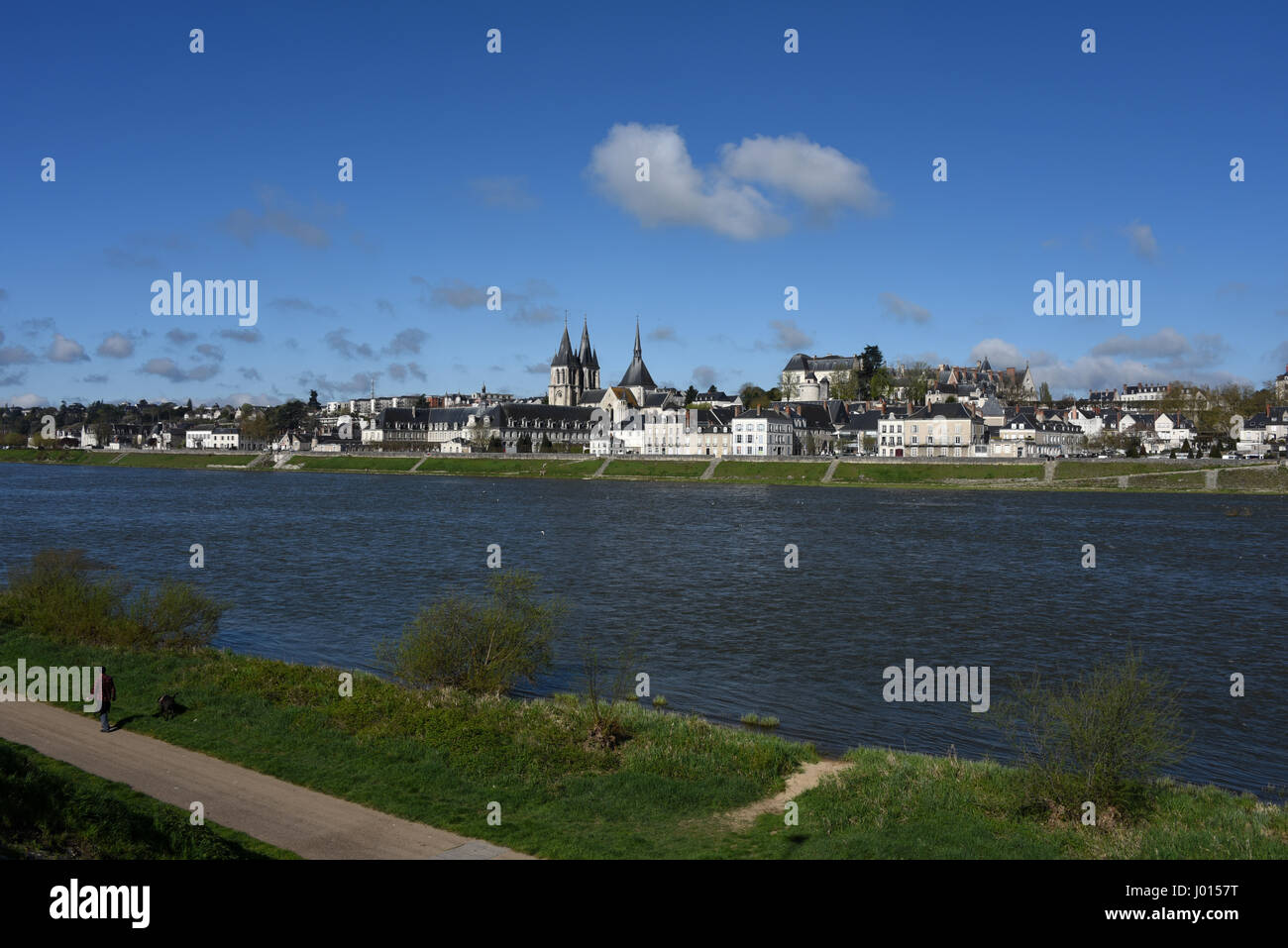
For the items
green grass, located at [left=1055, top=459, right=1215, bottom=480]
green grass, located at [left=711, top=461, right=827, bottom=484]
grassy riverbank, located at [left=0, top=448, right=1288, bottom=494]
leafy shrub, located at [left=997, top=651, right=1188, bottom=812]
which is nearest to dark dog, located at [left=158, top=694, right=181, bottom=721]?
leafy shrub, located at [left=997, top=651, right=1188, bottom=812]

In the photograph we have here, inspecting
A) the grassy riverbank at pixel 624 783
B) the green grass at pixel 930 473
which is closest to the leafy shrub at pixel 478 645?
the grassy riverbank at pixel 624 783

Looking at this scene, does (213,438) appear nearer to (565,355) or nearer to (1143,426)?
(565,355)

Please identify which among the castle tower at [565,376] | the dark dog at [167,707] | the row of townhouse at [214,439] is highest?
the castle tower at [565,376]

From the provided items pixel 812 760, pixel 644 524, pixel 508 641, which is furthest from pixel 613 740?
pixel 644 524

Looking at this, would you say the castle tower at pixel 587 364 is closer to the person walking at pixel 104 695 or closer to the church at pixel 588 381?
the church at pixel 588 381

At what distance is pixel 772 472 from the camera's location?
11550cm

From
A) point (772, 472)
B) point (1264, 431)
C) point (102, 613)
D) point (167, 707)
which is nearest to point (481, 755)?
point (167, 707)

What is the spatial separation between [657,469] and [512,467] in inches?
859

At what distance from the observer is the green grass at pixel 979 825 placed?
43.2 feet

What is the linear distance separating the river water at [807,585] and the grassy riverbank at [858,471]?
11.4 m

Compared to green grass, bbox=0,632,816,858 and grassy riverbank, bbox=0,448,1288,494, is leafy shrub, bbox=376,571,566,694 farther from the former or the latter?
grassy riverbank, bbox=0,448,1288,494

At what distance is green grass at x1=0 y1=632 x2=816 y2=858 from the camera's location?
14391 mm

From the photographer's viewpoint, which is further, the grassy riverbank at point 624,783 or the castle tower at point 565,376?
the castle tower at point 565,376
